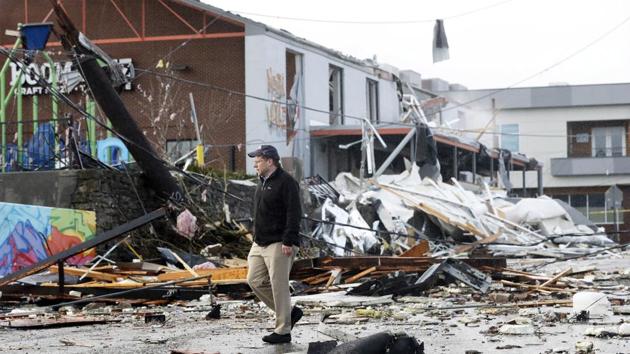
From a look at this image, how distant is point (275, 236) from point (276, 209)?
0.25 metres

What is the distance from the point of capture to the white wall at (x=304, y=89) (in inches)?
1465

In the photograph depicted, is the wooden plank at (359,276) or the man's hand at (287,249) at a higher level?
the man's hand at (287,249)

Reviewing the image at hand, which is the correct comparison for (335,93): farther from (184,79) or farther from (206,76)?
(184,79)

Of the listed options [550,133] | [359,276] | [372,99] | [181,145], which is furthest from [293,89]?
[550,133]

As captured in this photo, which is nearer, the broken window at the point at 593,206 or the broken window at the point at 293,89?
the broken window at the point at 293,89

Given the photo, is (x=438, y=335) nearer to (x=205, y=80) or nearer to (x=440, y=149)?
(x=205, y=80)

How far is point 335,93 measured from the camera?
4291 cm

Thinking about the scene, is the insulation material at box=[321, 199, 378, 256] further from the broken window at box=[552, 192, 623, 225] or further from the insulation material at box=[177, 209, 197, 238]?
the broken window at box=[552, 192, 623, 225]

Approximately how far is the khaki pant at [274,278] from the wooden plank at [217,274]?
5731 mm

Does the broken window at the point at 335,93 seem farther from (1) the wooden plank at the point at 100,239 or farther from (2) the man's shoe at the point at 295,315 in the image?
(2) the man's shoe at the point at 295,315

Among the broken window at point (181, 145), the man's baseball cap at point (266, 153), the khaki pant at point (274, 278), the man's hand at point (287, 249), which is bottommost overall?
the khaki pant at point (274, 278)

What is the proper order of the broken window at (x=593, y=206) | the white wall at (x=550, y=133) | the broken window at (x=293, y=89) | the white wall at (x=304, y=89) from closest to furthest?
the white wall at (x=304, y=89) → the broken window at (x=293, y=89) → the broken window at (x=593, y=206) → the white wall at (x=550, y=133)

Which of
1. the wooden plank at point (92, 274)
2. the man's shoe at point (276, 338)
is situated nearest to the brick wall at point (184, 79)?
the wooden plank at point (92, 274)

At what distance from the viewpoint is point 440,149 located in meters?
46.8
